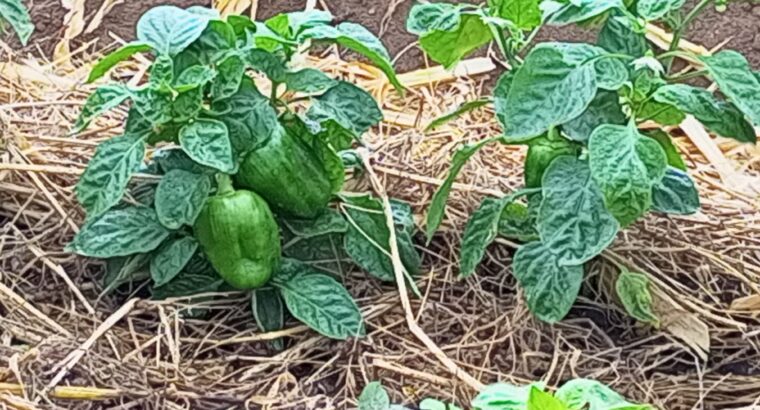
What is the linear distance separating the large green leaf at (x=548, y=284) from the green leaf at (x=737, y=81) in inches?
9.7

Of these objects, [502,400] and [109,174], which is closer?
[502,400]

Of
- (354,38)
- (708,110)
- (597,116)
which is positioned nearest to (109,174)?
(354,38)

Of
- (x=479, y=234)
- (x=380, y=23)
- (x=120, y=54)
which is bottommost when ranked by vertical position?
(x=380, y=23)

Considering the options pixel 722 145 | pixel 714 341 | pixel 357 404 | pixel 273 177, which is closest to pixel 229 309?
pixel 273 177

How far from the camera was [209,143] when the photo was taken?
4.71ft

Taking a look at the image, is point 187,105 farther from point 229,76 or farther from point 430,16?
point 430,16

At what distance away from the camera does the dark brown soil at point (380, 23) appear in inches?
88.1

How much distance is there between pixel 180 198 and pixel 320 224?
0.19 metres

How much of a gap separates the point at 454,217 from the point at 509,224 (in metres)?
0.16

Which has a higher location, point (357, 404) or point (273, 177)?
point (273, 177)

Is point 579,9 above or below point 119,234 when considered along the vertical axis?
above

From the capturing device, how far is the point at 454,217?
1.71 metres

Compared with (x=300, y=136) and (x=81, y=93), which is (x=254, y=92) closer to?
(x=300, y=136)

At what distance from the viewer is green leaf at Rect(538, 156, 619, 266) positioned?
4.54 ft
